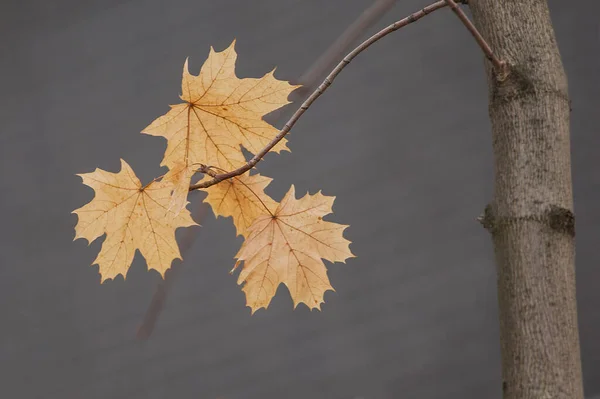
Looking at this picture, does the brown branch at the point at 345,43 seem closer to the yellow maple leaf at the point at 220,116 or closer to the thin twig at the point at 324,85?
the yellow maple leaf at the point at 220,116

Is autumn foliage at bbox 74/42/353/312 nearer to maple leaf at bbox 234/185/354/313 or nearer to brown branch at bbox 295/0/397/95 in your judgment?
maple leaf at bbox 234/185/354/313

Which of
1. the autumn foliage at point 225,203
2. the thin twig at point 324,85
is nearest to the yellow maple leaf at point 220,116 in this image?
the autumn foliage at point 225,203

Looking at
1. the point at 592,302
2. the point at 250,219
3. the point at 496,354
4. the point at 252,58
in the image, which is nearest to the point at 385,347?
the point at 496,354

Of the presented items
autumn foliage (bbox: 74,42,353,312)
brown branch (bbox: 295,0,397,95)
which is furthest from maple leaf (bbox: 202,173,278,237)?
brown branch (bbox: 295,0,397,95)

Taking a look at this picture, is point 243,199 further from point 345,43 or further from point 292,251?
point 345,43

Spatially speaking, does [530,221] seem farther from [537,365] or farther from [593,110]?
[593,110]

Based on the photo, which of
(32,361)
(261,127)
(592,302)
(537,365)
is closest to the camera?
(537,365)
